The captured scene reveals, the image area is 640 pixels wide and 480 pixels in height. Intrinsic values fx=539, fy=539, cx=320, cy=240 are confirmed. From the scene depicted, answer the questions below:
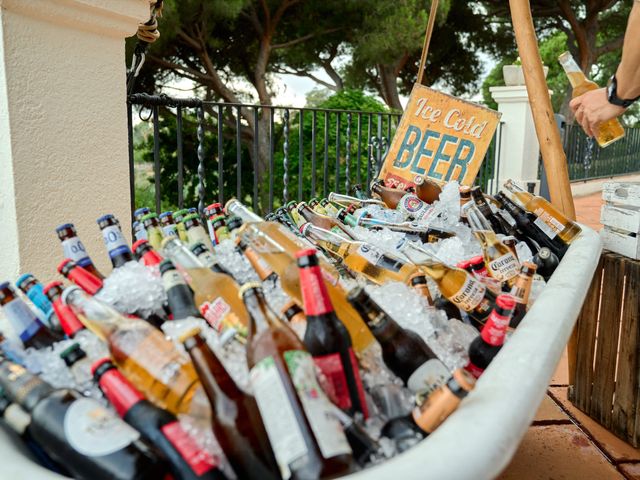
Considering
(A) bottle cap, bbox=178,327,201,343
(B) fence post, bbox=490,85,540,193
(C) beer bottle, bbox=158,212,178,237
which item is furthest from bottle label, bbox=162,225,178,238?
(B) fence post, bbox=490,85,540,193

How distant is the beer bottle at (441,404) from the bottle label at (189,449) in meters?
0.28

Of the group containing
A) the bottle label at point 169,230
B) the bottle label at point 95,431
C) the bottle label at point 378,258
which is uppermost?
the bottle label at point 169,230

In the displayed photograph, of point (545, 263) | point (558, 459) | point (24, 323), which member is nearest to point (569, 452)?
point (558, 459)

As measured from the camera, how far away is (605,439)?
2125mm

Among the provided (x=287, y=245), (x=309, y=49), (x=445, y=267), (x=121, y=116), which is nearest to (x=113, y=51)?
(x=121, y=116)

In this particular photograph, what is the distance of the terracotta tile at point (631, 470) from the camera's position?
1878 mm

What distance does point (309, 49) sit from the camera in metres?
12.0

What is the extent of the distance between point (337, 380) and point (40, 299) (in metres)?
0.58

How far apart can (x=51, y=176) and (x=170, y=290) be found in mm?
1290

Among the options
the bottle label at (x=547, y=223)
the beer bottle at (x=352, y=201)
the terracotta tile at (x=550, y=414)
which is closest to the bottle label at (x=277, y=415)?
the beer bottle at (x=352, y=201)

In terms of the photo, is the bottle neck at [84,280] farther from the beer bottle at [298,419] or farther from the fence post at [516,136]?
the fence post at [516,136]

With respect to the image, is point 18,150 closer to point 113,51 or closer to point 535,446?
point 113,51

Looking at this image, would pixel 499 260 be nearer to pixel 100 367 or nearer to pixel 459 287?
pixel 459 287

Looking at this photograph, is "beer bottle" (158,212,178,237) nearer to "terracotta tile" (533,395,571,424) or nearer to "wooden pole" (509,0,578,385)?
"wooden pole" (509,0,578,385)
